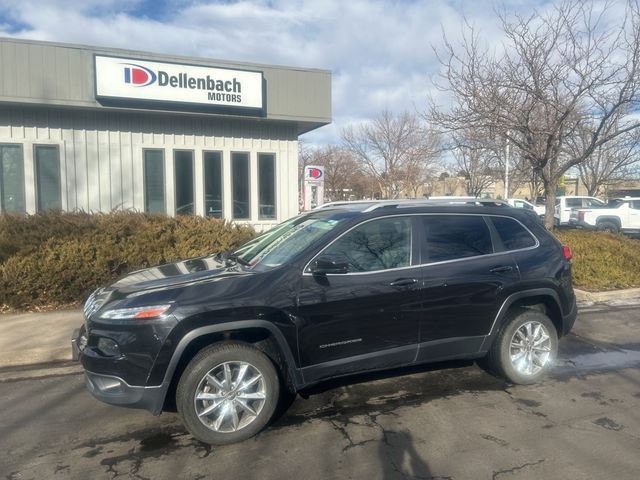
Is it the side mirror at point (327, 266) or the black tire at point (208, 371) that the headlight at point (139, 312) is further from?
the side mirror at point (327, 266)

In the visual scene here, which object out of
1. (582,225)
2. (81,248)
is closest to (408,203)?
(81,248)

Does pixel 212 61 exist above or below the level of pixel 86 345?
above

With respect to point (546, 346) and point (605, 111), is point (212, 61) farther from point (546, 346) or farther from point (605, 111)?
point (546, 346)

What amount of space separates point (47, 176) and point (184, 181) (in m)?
3.19

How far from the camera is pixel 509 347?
16.3ft

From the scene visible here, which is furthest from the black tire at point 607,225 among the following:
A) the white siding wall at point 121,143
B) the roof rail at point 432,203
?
the roof rail at point 432,203

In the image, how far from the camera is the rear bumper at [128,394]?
12.0 ft

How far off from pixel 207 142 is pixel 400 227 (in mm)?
10150

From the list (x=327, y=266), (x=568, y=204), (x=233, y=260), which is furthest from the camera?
(x=568, y=204)

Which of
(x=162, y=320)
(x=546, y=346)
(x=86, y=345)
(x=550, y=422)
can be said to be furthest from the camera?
(x=546, y=346)

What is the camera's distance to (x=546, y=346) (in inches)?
204

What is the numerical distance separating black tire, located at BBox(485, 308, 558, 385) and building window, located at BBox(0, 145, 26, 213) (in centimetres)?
1131

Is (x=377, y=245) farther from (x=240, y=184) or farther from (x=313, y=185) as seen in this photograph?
(x=313, y=185)

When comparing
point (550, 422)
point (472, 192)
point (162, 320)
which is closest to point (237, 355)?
point (162, 320)
